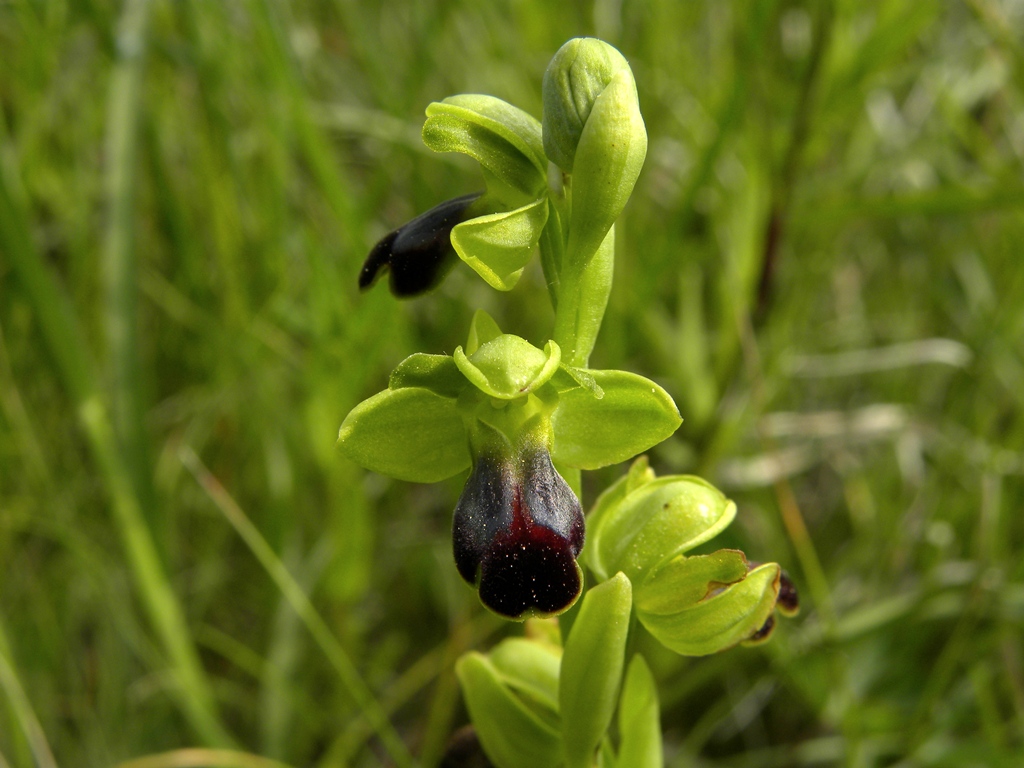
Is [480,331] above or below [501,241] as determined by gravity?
below

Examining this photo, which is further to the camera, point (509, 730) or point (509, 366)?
point (509, 730)

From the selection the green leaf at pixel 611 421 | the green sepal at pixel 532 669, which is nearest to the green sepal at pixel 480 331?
the green leaf at pixel 611 421

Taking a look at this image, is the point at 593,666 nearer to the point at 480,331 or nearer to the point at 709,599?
the point at 709,599

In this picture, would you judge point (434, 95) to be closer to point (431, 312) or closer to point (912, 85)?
point (431, 312)

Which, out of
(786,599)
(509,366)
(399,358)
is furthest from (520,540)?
(399,358)

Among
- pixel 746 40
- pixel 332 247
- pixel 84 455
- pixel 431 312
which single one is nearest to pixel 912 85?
pixel 746 40

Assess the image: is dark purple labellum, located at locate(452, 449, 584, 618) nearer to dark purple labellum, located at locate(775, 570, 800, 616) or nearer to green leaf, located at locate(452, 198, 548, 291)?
green leaf, located at locate(452, 198, 548, 291)

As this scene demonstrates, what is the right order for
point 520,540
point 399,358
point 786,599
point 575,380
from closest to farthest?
point 520,540 → point 575,380 → point 786,599 → point 399,358
